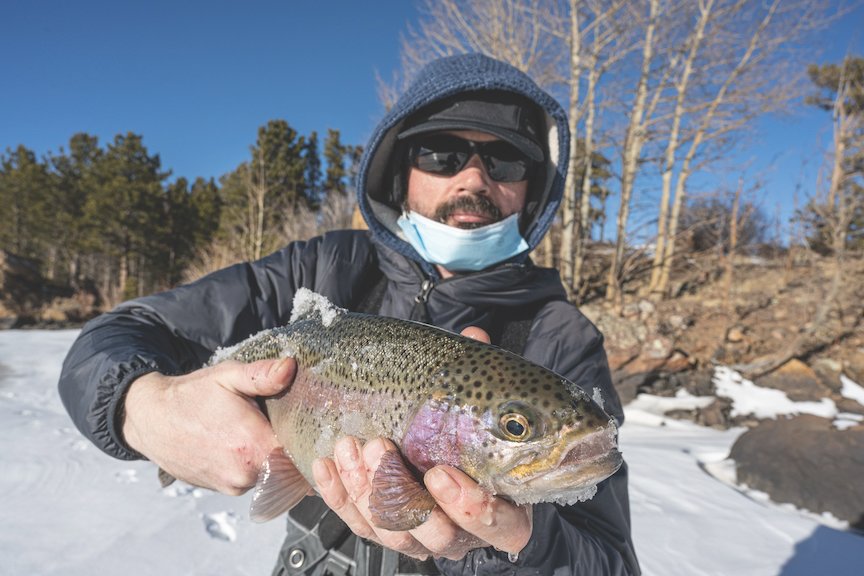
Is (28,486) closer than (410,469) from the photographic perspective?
No

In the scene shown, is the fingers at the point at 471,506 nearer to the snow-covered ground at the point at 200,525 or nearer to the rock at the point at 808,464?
the snow-covered ground at the point at 200,525

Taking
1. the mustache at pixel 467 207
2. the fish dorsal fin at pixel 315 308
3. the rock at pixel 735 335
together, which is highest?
the mustache at pixel 467 207

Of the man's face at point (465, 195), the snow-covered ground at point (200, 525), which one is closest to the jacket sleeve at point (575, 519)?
the man's face at point (465, 195)

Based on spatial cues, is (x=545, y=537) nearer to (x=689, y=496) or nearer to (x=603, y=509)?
(x=603, y=509)

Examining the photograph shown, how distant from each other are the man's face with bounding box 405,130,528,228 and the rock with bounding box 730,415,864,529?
4.82m

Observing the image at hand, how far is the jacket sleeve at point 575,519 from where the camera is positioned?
1.58 metres

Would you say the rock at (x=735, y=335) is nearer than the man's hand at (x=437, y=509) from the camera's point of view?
No

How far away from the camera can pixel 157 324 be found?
230 cm

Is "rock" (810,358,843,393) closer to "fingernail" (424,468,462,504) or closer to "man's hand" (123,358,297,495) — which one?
"fingernail" (424,468,462,504)

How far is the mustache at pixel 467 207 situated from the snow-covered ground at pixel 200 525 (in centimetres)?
292

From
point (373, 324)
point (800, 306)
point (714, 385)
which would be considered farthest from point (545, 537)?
point (800, 306)

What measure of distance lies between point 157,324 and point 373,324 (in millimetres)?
1301

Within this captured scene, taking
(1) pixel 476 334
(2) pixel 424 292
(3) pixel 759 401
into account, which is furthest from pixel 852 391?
(1) pixel 476 334

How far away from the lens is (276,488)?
1.72 metres
